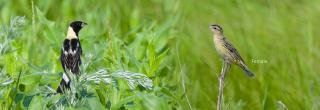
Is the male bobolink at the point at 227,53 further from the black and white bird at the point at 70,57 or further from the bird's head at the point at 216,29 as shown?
the black and white bird at the point at 70,57

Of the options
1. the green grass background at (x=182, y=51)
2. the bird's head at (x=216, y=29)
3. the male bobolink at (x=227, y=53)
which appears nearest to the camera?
the male bobolink at (x=227, y=53)

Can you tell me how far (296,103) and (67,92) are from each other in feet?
7.43

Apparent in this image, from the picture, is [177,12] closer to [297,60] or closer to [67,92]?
[297,60]

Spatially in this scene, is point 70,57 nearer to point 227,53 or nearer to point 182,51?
point 227,53

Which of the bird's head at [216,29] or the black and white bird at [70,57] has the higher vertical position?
the bird's head at [216,29]

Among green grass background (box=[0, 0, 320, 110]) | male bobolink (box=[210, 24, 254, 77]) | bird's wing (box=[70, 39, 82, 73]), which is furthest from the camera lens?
green grass background (box=[0, 0, 320, 110])

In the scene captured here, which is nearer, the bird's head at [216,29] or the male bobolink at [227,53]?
the male bobolink at [227,53]

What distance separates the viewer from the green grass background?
4570mm

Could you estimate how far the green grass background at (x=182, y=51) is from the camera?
4570mm

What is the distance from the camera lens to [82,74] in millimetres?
3627

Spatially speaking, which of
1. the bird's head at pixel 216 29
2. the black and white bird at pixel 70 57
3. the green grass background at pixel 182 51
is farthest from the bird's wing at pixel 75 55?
the bird's head at pixel 216 29

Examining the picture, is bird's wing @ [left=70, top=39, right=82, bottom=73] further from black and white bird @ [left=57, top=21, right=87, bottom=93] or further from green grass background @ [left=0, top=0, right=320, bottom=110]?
green grass background @ [left=0, top=0, right=320, bottom=110]

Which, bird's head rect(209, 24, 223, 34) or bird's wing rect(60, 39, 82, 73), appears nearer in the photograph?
bird's head rect(209, 24, 223, 34)

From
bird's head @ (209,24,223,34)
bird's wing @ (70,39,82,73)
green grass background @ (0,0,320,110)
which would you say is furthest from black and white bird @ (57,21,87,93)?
bird's head @ (209,24,223,34)
